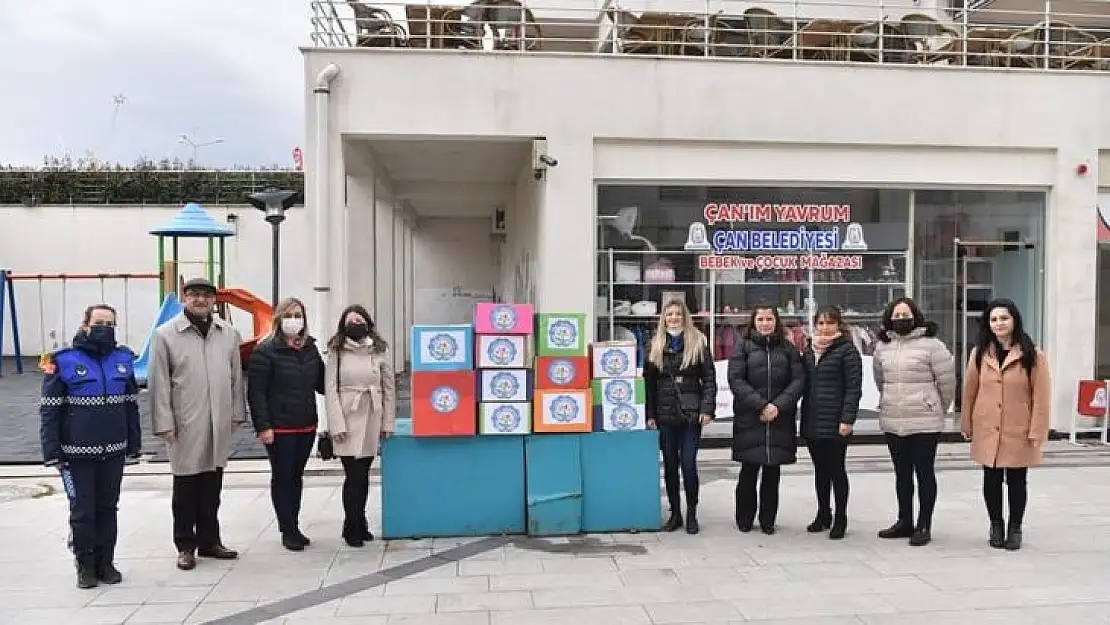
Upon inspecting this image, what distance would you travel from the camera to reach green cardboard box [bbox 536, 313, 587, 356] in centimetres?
619

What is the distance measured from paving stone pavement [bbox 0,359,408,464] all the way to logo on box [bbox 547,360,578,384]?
369 centimetres

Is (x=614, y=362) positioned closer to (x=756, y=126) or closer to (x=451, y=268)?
(x=756, y=126)

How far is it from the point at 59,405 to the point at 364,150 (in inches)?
241

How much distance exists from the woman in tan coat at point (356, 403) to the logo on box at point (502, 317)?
814 millimetres

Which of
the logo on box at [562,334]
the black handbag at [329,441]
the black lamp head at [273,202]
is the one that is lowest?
the black handbag at [329,441]

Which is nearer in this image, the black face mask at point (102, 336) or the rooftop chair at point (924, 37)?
the black face mask at point (102, 336)

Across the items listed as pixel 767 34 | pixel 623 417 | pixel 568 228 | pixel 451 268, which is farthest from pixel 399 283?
pixel 623 417

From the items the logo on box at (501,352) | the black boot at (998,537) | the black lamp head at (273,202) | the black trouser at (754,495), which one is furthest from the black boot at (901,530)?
the black lamp head at (273,202)

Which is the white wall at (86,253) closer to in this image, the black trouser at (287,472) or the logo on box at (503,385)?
the black trouser at (287,472)

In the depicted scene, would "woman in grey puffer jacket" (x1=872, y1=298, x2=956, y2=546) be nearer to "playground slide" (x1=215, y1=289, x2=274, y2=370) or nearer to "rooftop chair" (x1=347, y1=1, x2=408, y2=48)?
"rooftop chair" (x1=347, y1=1, x2=408, y2=48)

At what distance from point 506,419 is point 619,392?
0.85 meters

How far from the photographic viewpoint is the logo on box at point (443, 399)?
6.00 m

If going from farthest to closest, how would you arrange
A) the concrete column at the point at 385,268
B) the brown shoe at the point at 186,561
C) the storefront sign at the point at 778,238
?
the concrete column at the point at 385,268 < the storefront sign at the point at 778,238 < the brown shoe at the point at 186,561

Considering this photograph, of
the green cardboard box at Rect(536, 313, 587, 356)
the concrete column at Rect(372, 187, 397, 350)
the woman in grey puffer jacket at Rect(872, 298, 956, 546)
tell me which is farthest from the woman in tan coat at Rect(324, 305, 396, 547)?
the concrete column at Rect(372, 187, 397, 350)
